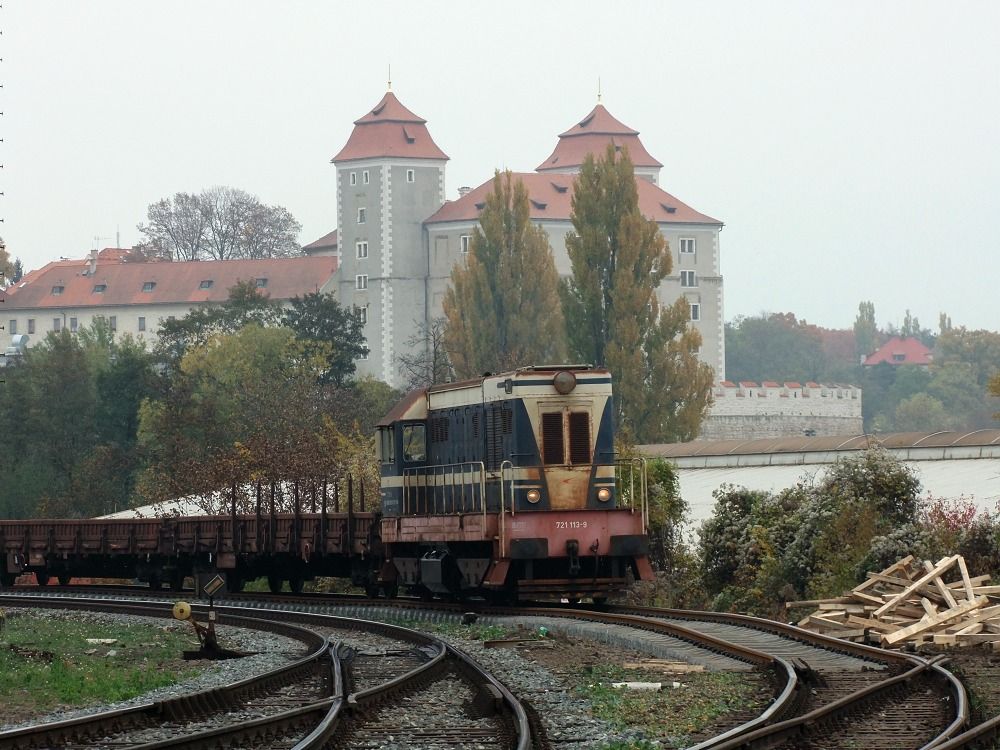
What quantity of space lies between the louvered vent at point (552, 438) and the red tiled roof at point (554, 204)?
389 ft

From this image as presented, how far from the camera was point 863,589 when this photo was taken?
22.0 m

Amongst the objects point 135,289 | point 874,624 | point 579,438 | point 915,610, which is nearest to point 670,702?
point 874,624

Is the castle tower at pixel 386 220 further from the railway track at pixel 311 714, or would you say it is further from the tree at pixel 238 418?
the railway track at pixel 311 714

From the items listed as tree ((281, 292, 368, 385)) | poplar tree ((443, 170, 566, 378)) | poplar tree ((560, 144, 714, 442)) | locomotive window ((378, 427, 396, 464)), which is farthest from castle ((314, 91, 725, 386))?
locomotive window ((378, 427, 396, 464))

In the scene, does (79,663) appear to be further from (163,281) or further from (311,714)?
(163,281)

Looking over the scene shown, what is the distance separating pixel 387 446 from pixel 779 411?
11246cm

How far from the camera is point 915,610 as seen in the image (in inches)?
796

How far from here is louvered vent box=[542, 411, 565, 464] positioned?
25.3m

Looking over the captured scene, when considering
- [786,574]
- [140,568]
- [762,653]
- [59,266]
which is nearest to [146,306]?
[59,266]

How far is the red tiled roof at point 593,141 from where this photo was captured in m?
161

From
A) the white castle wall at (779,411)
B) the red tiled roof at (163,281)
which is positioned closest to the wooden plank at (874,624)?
the white castle wall at (779,411)

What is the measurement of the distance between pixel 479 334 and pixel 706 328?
178 ft

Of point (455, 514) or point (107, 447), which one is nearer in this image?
point (455, 514)

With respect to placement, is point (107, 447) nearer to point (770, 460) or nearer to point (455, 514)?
point (770, 460)
